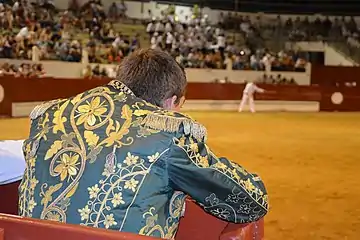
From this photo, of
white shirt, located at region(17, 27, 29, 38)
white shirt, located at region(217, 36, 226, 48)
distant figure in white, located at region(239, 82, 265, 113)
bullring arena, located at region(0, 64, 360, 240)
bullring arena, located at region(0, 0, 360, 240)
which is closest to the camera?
bullring arena, located at region(0, 0, 360, 240)

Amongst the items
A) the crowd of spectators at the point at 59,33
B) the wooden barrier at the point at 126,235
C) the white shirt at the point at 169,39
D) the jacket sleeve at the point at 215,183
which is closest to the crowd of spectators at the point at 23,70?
the crowd of spectators at the point at 59,33

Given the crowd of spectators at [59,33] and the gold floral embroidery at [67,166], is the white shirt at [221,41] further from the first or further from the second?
the gold floral embroidery at [67,166]

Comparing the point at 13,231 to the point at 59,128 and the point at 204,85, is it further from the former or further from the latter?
the point at 204,85

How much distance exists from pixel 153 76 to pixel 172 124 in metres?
0.17

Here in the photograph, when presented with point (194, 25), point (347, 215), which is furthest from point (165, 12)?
point (347, 215)

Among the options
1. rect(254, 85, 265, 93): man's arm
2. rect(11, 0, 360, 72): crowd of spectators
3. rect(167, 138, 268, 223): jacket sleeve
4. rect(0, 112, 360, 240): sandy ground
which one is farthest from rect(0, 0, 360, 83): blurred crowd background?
rect(167, 138, 268, 223): jacket sleeve

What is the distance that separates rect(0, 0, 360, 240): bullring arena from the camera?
12.4 feet

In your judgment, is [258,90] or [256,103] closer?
[258,90]

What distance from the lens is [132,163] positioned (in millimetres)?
1441

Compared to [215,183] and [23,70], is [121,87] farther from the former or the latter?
[23,70]

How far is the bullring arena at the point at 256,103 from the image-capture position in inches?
149

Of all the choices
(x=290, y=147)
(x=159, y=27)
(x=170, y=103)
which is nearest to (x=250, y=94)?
(x=159, y=27)

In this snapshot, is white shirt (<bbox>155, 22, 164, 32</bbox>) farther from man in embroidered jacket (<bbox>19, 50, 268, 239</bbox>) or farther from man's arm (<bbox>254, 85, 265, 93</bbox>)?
man in embroidered jacket (<bbox>19, 50, 268, 239</bbox>)

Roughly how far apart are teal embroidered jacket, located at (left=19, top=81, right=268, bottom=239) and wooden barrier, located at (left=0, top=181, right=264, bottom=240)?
138 mm
